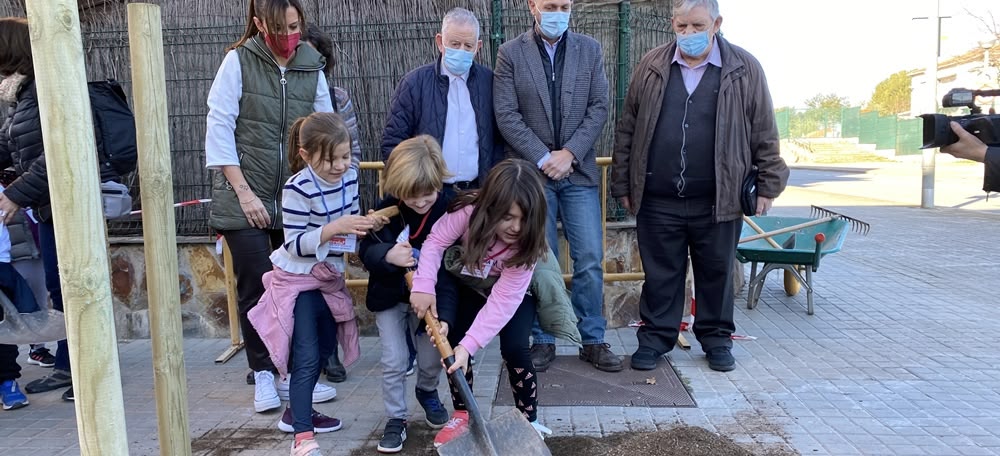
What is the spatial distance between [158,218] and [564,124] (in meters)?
2.32

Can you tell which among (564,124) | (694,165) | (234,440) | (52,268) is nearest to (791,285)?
(694,165)

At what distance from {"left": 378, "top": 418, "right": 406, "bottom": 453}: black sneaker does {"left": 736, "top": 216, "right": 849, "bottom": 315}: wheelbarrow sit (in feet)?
9.59

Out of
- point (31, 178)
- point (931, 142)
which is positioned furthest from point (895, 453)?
point (31, 178)

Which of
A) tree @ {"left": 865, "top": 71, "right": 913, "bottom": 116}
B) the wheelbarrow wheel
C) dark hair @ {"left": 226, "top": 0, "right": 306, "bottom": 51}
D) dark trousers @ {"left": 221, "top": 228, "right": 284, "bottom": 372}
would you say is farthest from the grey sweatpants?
tree @ {"left": 865, "top": 71, "right": 913, "bottom": 116}

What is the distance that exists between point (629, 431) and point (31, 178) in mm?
3128

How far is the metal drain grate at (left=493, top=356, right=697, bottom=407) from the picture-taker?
148 inches

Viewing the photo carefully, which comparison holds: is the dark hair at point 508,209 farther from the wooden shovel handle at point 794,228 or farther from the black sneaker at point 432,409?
the wooden shovel handle at point 794,228

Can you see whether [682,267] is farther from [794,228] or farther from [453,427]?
[794,228]

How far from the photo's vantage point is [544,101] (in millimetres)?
4062

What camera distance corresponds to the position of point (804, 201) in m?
15.6

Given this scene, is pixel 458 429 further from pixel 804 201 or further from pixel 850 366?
pixel 804 201

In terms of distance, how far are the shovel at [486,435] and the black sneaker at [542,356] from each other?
1.29m

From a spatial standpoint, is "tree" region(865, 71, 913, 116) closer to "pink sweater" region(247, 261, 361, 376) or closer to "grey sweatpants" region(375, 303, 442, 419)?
"grey sweatpants" region(375, 303, 442, 419)

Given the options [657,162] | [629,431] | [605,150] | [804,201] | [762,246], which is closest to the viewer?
[629,431]
